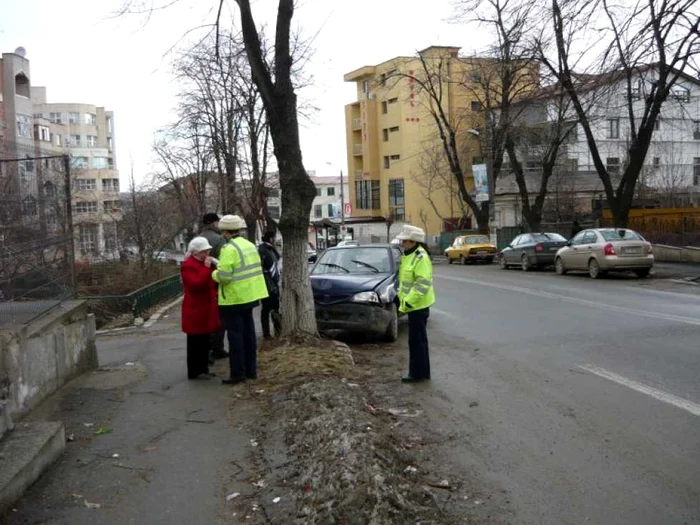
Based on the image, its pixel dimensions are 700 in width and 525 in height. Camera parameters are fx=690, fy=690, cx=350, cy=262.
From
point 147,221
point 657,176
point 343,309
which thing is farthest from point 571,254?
point 657,176

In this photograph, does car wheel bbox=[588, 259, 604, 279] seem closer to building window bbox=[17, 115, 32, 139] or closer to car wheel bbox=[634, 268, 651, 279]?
car wheel bbox=[634, 268, 651, 279]

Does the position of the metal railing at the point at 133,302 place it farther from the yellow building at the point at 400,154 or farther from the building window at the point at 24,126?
the building window at the point at 24,126

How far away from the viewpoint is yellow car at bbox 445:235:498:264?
3541 cm

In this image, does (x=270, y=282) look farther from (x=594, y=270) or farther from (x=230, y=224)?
(x=594, y=270)

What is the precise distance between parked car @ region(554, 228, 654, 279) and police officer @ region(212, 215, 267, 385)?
1580cm

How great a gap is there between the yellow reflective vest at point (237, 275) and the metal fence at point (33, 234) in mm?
1870

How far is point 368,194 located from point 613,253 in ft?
166

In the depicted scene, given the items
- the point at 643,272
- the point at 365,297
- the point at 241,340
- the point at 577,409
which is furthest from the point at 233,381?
the point at 643,272

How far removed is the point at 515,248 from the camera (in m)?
28.1

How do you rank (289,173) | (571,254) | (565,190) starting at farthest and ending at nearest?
(565,190) → (571,254) → (289,173)

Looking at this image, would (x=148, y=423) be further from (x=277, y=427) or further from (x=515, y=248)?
(x=515, y=248)

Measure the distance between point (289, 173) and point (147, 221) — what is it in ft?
69.3

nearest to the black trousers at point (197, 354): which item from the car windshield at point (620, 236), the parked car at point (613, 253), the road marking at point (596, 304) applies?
the road marking at point (596, 304)

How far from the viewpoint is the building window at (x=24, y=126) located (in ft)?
169
